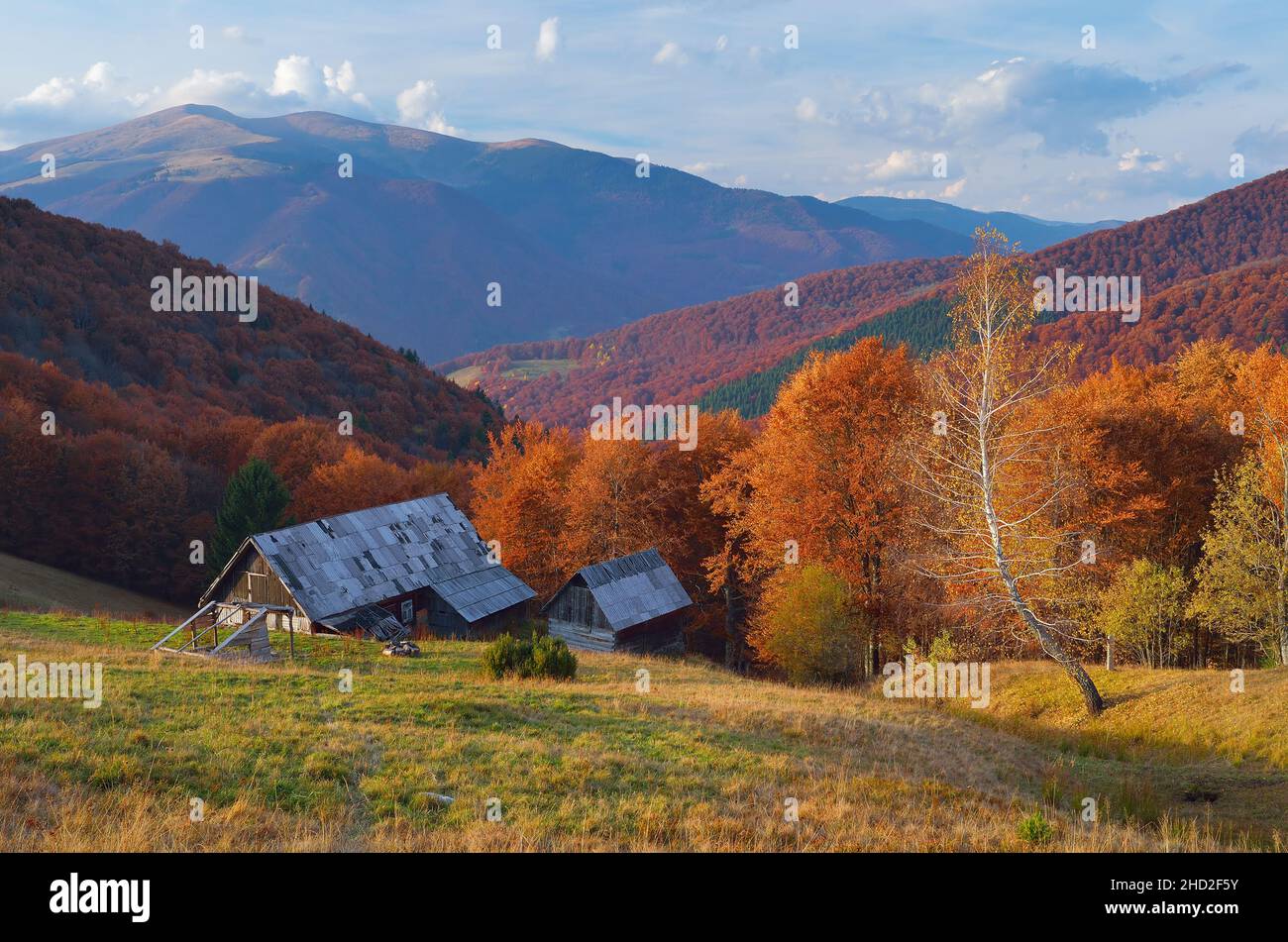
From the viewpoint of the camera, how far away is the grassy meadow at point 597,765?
10.9 m

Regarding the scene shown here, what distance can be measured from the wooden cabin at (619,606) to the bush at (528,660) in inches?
600

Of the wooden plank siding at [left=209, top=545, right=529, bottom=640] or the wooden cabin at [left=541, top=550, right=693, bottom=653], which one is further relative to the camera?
the wooden cabin at [left=541, top=550, right=693, bottom=653]

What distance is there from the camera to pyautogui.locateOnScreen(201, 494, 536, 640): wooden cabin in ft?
120

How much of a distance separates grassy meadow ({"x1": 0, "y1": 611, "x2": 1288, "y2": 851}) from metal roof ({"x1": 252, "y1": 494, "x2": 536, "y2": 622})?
10.5m

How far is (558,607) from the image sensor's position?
44719 millimetres

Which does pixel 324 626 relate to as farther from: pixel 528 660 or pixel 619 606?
pixel 619 606

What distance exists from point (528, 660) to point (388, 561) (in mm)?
17668

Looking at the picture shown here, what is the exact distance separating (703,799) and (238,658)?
19089mm

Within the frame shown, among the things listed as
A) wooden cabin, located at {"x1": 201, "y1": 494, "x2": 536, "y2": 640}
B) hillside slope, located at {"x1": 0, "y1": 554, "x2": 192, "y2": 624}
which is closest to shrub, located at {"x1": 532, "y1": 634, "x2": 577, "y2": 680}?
wooden cabin, located at {"x1": 201, "y1": 494, "x2": 536, "y2": 640}

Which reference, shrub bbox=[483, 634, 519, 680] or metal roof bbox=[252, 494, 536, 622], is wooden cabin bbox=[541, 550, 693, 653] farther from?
shrub bbox=[483, 634, 519, 680]

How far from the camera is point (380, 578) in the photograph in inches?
1578

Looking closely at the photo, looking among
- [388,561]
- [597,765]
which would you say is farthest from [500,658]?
[388,561]
